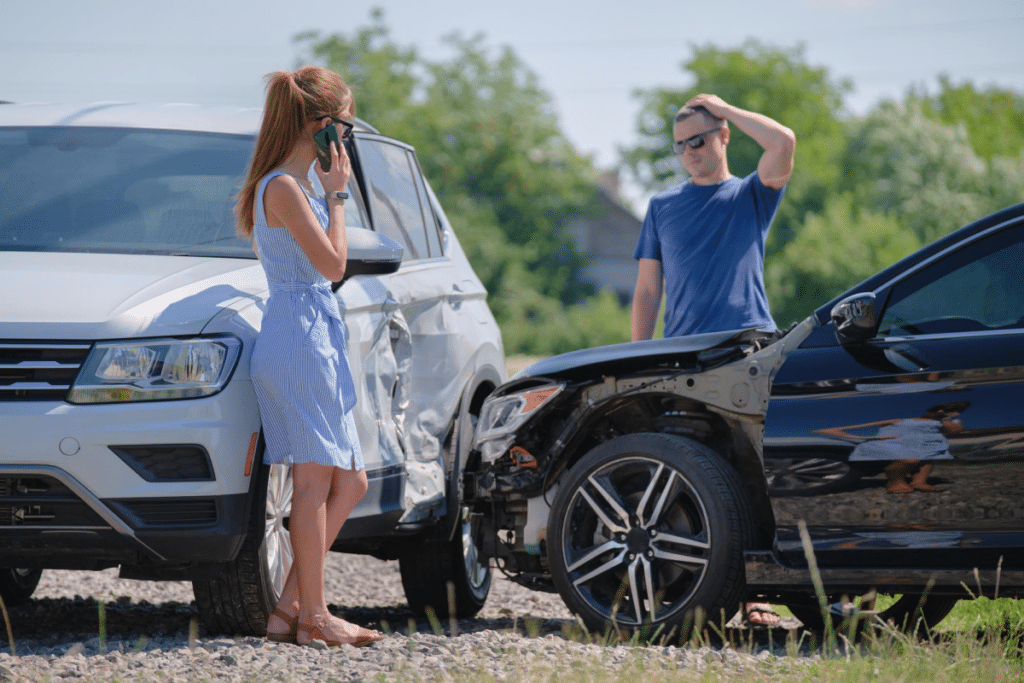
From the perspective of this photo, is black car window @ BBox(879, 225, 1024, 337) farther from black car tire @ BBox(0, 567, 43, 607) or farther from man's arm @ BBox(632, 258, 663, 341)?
black car tire @ BBox(0, 567, 43, 607)

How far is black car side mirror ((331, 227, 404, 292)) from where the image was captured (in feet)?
15.0

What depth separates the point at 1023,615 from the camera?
495 cm

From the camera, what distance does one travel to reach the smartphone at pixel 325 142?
174 inches

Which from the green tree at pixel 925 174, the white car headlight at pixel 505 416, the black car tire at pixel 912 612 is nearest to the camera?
the white car headlight at pixel 505 416

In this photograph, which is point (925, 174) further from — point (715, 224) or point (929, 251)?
point (929, 251)

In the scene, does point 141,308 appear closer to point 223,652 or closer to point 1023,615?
point 223,652

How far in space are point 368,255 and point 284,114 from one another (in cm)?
58

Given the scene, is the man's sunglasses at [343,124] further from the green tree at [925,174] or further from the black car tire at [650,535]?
the green tree at [925,174]

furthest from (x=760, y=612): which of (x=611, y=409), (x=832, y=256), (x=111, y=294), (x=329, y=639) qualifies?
(x=832, y=256)

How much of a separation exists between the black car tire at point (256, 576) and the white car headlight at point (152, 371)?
402mm

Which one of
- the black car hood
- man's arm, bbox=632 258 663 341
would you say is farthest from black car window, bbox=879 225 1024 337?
man's arm, bbox=632 258 663 341

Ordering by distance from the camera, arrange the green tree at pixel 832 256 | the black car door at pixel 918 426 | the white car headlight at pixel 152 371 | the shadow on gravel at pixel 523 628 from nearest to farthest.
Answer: the white car headlight at pixel 152 371 < the black car door at pixel 918 426 < the shadow on gravel at pixel 523 628 < the green tree at pixel 832 256

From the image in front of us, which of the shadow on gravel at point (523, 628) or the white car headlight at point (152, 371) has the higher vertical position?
the white car headlight at point (152, 371)

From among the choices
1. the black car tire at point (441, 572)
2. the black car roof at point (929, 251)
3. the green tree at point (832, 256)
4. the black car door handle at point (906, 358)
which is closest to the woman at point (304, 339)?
the black car tire at point (441, 572)
